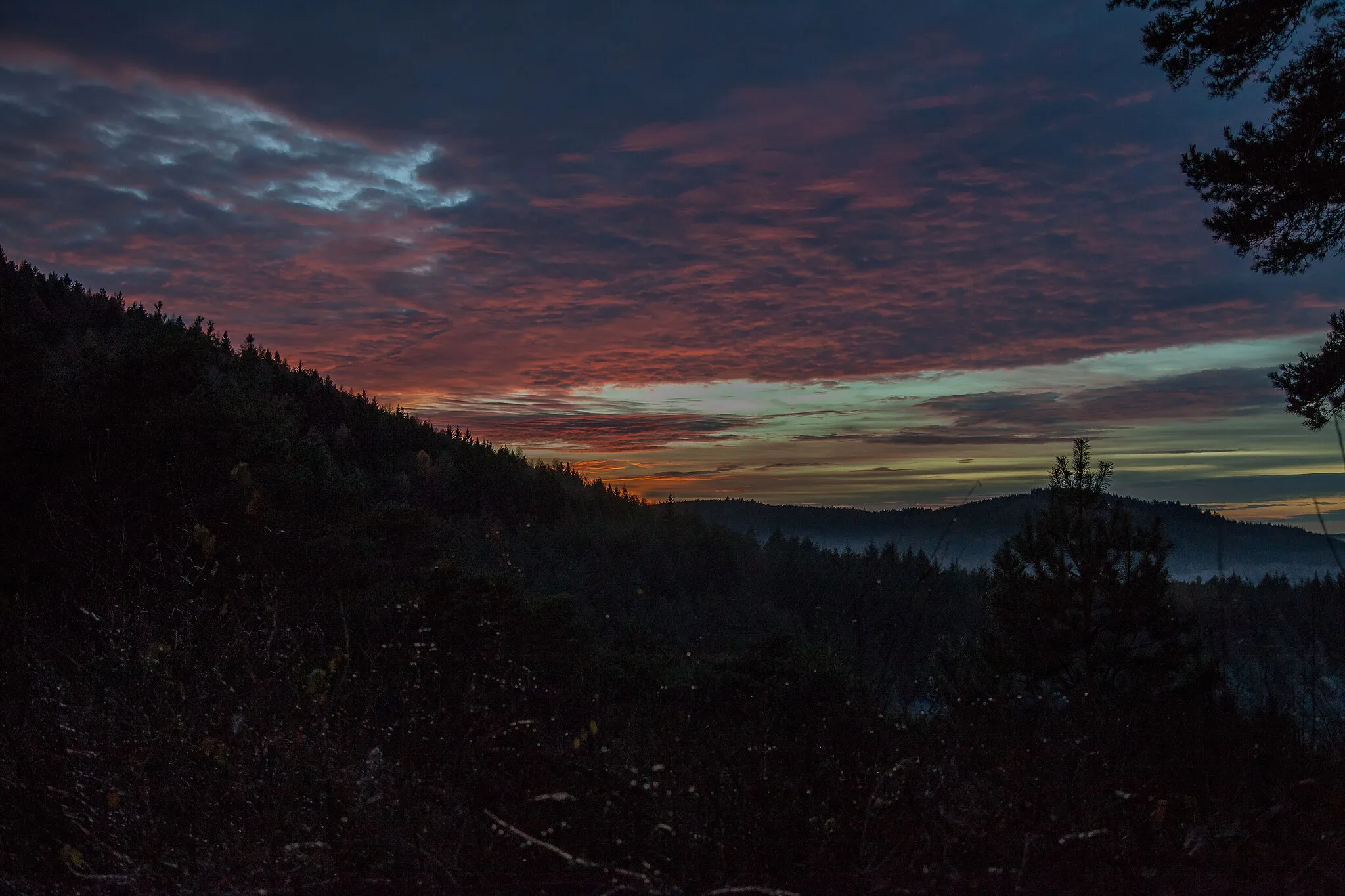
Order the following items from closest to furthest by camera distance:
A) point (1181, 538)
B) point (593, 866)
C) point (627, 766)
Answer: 1. point (593, 866)
2. point (627, 766)
3. point (1181, 538)

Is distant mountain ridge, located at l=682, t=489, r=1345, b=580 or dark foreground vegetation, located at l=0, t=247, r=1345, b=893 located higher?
distant mountain ridge, located at l=682, t=489, r=1345, b=580

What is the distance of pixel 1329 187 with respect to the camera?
6.05 meters

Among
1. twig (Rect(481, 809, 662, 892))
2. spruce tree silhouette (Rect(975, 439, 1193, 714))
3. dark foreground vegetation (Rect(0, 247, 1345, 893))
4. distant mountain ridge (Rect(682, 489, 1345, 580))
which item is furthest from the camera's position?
spruce tree silhouette (Rect(975, 439, 1193, 714))

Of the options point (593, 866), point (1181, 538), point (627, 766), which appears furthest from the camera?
point (1181, 538)

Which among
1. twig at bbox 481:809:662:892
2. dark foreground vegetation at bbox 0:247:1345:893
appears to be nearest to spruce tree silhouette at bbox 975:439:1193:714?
dark foreground vegetation at bbox 0:247:1345:893

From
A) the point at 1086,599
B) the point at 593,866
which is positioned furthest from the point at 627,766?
the point at 1086,599

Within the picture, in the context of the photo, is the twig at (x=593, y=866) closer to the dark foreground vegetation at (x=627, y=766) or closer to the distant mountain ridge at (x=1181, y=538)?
the dark foreground vegetation at (x=627, y=766)

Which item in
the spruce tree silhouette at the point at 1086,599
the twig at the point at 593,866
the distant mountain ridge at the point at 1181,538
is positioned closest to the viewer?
the twig at the point at 593,866

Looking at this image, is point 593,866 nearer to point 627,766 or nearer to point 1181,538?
point 627,766

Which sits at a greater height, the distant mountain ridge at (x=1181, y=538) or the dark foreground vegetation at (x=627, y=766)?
the distant mountain ridge at (x=1181, y=538)

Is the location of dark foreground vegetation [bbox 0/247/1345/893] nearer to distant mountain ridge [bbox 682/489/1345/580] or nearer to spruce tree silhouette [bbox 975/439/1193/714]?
distant mountain ridge [bbox 682/489/1345/580]

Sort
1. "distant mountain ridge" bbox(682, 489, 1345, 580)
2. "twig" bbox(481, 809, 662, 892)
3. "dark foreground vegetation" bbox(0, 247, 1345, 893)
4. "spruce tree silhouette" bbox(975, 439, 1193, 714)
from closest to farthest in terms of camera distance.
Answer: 1. "twig" bbox(481, 809, 662, 892)
2. "dark foreground vegetation" bbox(0, 247, 1345, 893)
3. "distant mountain ridge" bbox(682, 489, 1345, 580)
4. "spruce tree silhouette" bbox(975, 439, 1193, 714)

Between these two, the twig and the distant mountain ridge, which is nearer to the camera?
the twig


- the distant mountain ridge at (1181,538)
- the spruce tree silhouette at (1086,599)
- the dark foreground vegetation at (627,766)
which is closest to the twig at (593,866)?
the dark foreground vegetation at (627,766)
